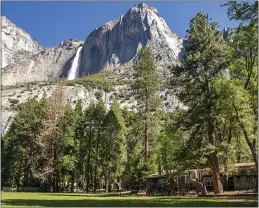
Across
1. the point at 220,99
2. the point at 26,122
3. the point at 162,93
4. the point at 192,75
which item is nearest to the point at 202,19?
the point at 192,75

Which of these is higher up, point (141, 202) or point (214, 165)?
point (214, 165)

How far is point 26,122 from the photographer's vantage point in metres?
63.2

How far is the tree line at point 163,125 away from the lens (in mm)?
30172

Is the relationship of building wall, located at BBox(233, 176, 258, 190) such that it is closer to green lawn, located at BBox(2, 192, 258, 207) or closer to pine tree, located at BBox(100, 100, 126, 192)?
green lawn, located at BBox(2, 192, 258, 207)

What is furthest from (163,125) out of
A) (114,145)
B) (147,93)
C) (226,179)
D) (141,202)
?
(141,202)

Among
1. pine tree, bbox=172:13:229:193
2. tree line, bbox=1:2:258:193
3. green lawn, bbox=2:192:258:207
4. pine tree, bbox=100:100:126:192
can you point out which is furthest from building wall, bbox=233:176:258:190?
pine tree, bbox=100:100:126:192

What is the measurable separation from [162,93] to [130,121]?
88.1m

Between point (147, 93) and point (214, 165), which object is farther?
point (147, 93)

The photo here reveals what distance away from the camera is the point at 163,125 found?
152 ft

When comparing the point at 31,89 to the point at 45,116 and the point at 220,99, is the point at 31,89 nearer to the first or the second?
the point at 45,116

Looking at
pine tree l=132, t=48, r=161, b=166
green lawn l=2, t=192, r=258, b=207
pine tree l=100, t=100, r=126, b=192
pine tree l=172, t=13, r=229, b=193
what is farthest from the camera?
pine tree l=100, t=100, r=126, b=192

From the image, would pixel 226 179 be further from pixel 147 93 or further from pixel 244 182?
pixel 147 93

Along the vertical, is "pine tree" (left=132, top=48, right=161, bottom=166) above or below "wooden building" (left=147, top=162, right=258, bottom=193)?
above

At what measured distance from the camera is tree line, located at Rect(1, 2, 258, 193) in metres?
30.2
